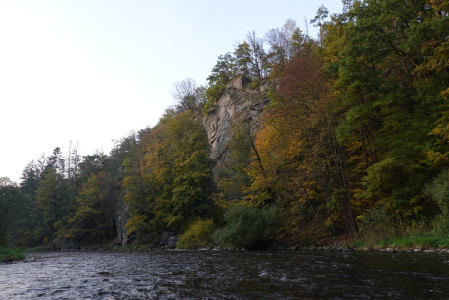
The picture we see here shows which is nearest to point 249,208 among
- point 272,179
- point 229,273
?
point 272,179

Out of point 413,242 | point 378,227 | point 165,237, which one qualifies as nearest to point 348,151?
point 378,227

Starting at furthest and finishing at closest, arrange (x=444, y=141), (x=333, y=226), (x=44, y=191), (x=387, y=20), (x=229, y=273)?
(x=44, y=191)
(x=333, y=226)
(x=387, y=20)
(x=444, y=141)
(x=229, y=273)

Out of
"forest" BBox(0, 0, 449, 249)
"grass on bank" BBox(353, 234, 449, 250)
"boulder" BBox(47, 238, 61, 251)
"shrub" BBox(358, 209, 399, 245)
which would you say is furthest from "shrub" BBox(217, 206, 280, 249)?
"boulder" BBox(47, 238, 61, 251)

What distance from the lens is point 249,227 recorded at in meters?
21.4

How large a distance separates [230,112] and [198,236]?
19847 millimetres

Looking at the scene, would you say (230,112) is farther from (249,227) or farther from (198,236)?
(249,227)

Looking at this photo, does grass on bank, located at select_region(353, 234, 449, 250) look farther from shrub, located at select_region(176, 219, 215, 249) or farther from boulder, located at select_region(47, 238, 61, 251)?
boulder, located at select_region(47, 238, 61, 251)

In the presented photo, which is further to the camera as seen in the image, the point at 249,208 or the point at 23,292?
the point at 249,208

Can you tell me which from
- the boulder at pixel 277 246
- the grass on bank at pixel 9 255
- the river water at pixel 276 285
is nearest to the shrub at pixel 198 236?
the boulder at pixel 277 246

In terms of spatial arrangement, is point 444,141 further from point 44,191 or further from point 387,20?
point 44,191

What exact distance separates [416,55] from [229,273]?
18175mm

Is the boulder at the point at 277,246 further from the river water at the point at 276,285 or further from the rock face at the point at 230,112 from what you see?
the rock face at the point at 230,112

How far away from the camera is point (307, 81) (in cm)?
2072

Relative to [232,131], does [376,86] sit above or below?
below
